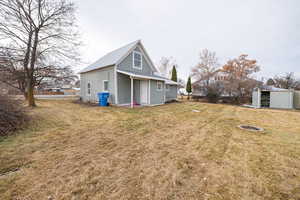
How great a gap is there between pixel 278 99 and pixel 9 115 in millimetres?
21015

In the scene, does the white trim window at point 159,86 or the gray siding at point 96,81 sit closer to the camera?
the gray siding at point 96,81

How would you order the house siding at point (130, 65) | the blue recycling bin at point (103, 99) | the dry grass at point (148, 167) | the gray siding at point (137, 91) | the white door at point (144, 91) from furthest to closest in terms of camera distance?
the gray siding at point (137, 91) < the white door at point (144, 91) < the house siding at point (130, 65) < the blue recycling bin at point (103, 99) < the dry grass at point (148, 167)

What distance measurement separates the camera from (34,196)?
1.46 metres

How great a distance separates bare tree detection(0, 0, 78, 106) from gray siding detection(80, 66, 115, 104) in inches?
106

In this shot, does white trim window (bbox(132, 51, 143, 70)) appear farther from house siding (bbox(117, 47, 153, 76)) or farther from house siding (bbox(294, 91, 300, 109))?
house siding (bbox(294, 91, 300, 109))

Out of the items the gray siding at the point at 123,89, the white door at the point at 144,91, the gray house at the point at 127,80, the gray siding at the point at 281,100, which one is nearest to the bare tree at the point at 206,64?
the gray siding at the point at 281,100

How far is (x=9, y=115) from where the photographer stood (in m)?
3.70

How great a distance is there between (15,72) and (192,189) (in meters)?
10.5

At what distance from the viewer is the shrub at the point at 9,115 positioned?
3500 millimetres

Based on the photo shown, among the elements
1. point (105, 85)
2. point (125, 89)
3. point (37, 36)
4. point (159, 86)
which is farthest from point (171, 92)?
point (37, 36)

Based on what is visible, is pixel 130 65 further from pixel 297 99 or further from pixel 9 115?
pixel 297 99

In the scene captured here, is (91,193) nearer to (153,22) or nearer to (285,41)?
(153,22)

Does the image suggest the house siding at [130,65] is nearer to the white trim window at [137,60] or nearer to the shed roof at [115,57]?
the white trim window at [137,60]

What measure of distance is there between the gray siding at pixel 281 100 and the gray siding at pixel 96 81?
57.7 feet
